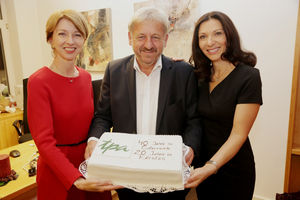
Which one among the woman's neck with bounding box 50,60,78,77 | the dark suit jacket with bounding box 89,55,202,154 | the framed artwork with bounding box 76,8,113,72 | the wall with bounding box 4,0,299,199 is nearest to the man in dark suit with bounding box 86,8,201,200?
the dark suit jacket with bounding box 89,55,202,154

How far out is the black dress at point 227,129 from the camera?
1255 millimetres

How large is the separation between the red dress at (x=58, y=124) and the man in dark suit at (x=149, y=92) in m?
0.12

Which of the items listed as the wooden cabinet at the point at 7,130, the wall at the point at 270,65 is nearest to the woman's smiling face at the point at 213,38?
the wall at the point at 270,65

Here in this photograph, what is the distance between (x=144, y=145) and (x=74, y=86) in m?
0.61

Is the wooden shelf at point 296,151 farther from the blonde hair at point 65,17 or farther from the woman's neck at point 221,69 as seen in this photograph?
the blonde hair at point 65,17

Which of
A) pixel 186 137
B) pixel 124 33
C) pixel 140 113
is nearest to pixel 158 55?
pixel 140 113

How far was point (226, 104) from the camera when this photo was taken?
1276 mm

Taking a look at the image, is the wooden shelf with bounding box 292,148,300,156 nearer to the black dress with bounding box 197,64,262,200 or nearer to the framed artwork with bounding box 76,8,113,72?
the black dress with bounding box 197,64,262,200

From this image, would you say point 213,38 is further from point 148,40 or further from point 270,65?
point 270,65

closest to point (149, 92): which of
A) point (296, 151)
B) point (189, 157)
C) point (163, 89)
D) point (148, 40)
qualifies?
point (163, 89)

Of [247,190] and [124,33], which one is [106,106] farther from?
[124,33]

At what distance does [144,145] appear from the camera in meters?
0.93

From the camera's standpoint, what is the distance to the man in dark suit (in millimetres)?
1216

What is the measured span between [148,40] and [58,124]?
669 mm
